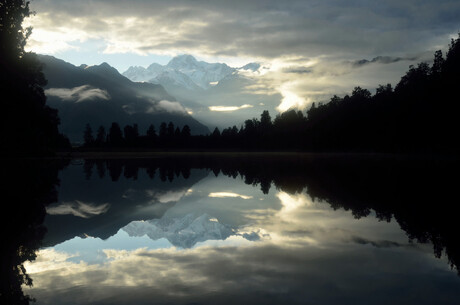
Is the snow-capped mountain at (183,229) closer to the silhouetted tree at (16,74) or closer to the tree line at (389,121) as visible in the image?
the silhouetted tree at (16,74)

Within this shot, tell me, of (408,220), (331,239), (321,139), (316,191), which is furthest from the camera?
(321,139)

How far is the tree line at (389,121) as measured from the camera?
4594 inches

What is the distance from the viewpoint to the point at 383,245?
13.7 meters

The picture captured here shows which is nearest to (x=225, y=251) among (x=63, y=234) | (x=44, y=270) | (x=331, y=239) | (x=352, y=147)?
(x=331, y=239)

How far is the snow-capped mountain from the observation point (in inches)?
577

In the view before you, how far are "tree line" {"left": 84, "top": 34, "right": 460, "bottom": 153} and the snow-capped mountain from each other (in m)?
97.2

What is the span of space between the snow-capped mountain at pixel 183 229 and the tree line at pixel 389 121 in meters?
97.2

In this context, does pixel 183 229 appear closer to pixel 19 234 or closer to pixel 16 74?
pixel 19 234

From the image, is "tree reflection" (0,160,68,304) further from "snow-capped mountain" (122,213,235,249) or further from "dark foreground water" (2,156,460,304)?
"snow-capped mountain" (122,213,235,249)

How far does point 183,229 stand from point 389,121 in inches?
5423

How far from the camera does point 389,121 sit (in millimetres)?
140250

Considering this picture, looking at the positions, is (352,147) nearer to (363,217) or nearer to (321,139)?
(321,139)

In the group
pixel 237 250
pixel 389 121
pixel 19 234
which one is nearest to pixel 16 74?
pixel 19 234

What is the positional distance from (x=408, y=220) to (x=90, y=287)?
46.4ft
